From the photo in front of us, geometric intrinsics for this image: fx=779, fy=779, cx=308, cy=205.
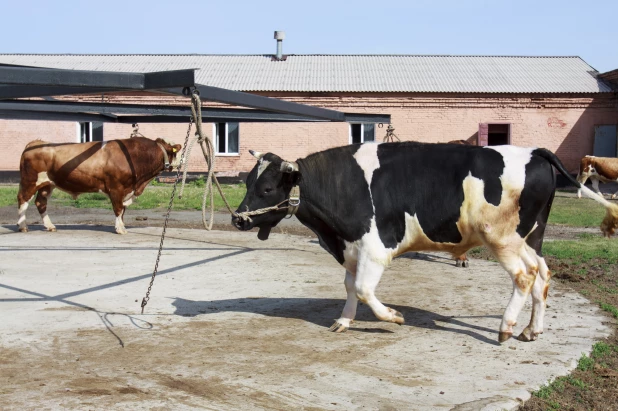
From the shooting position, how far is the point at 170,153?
14969 millimetres

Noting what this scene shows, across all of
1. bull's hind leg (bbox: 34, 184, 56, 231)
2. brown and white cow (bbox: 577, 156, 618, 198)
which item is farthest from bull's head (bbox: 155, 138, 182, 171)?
brown and white cow (bbox: 577, 156, 618, 198)

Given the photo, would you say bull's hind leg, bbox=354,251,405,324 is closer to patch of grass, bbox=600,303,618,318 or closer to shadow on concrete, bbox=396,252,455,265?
patch of grass, bbox=600,303,618,318

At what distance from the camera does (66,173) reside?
1395 centimetres

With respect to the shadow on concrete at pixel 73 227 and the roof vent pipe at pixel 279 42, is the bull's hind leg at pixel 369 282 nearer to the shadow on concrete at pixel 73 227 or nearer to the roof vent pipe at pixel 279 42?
the shadow on concrete at pixel 73 227

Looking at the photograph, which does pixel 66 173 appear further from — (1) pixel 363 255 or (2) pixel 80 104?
(1) pixel 363 255

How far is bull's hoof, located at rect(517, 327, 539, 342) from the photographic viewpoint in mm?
6807

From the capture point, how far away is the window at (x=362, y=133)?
32438 mm

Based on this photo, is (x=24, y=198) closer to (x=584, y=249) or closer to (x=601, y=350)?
(x=584, y=249)

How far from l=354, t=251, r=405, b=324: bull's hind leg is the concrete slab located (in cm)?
24

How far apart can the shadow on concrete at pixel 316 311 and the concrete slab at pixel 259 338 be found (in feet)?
0.07

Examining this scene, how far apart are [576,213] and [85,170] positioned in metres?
12.0

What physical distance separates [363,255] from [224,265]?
422 centimetres

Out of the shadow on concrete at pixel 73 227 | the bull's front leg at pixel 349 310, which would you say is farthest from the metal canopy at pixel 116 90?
the bull's front leg at pixel 349 310

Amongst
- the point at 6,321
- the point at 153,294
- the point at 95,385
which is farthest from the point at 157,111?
the point at 95,385
